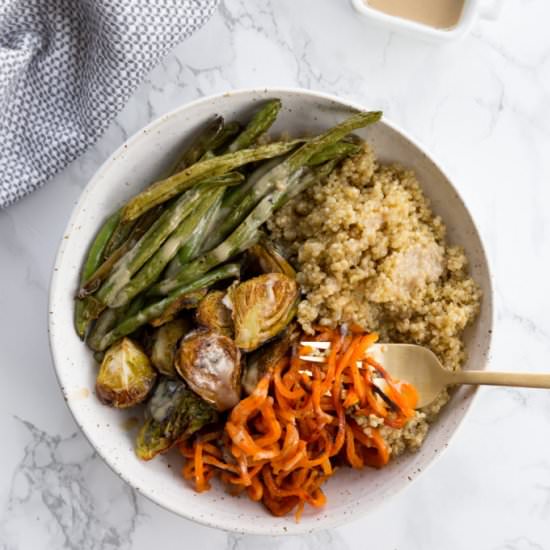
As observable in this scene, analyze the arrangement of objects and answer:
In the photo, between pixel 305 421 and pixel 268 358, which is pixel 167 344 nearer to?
pixel 268 358

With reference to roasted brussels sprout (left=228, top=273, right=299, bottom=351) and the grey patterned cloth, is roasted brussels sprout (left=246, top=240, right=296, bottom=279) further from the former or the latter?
the grey patterned cloth

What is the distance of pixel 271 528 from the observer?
248 cm

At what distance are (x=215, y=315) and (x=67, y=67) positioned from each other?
938 millimetres

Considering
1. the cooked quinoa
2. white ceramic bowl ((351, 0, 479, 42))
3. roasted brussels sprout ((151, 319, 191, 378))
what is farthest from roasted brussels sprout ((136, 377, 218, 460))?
Answer: white ceramic bowl ((351, 0, 479, 42))

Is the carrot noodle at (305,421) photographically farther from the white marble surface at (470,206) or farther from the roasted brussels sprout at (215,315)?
the white marble surface at (470,206)

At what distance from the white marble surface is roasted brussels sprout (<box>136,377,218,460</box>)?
0.43 m

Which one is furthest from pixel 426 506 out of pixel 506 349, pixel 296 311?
pixel 296 311

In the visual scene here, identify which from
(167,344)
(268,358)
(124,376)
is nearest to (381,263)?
(268,358)

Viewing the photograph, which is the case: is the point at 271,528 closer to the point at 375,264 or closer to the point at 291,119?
the point at 375,264

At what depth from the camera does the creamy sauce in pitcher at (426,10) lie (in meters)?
2.78

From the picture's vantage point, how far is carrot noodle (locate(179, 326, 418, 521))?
242 centimetres

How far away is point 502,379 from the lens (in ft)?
7.73

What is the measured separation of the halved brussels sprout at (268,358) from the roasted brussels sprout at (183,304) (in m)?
0.25

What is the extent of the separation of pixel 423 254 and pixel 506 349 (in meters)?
0.63
